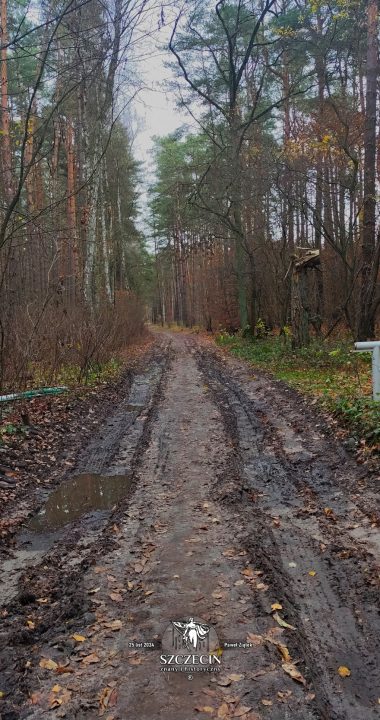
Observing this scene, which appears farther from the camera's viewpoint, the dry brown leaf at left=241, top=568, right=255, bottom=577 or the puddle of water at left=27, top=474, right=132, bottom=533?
the puddle of water at left=27, top=474, right=132, bottom=533

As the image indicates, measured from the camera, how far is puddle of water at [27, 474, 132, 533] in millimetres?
4719

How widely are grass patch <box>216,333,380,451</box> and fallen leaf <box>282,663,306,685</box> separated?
3400mm

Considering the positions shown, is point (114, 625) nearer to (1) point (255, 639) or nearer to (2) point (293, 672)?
(1) point (255, 639)

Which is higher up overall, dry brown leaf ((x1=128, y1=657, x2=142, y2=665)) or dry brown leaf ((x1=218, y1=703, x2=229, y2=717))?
dry brown leaf ((x1=218, y1=703, x2=229, y2=717))

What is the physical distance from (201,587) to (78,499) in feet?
7.34

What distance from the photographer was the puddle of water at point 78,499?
15.5ft

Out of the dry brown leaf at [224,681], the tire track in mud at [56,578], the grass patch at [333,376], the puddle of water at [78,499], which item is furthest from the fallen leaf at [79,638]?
the grass patch at [333,376]

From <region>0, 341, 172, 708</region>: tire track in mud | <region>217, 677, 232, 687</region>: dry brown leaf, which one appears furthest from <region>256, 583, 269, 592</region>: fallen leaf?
<region>0, 341, 172, 708</region>: tire track in mud

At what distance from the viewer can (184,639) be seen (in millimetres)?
2848

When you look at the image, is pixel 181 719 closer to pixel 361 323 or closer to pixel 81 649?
pixel 81 649

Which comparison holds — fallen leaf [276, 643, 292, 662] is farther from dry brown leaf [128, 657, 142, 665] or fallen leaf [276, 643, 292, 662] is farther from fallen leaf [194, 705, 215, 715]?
dry brown leaf [128, 657, 142, 665]

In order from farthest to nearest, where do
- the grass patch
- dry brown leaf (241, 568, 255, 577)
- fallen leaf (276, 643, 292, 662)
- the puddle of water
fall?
the grass patch
the puddle of water
dry brown leaf (241, 568, 255, 577)
fallen leaf (276, 643, 292, 662)

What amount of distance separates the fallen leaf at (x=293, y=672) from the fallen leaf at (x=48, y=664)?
1.24m

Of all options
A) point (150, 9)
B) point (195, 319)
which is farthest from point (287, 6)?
point (195, 319)
